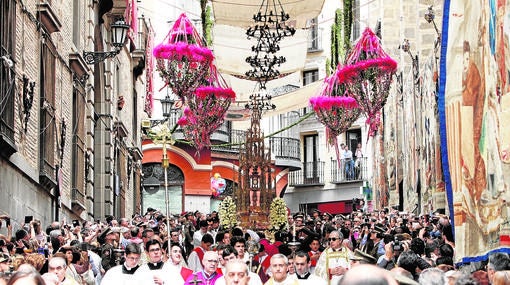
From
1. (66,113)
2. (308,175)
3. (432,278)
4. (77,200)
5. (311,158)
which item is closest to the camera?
(432,278)

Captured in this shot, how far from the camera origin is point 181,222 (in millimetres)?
29281

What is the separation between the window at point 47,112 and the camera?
83.4ft

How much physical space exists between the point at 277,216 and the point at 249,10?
5.28 metres

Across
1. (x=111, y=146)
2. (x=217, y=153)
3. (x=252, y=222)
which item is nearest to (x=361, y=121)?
(x=217, y=153)

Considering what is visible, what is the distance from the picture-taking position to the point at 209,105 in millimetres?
31766

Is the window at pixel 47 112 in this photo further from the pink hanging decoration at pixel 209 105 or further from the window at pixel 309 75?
the window at pixel 309 75

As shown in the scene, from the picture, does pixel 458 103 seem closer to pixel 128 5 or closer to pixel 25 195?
pixel 25 195

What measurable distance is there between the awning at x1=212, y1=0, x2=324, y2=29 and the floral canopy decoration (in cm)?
181

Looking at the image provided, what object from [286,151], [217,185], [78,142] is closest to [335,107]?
[78,142]

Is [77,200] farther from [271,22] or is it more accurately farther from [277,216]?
[271,22]

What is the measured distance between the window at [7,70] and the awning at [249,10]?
10567 mm

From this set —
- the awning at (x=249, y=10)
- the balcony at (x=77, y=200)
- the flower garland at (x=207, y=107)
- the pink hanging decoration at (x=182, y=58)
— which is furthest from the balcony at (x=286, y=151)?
the pink hanging decoration at (x=182, y=58)

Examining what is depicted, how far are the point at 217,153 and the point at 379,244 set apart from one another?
33835 millimetres

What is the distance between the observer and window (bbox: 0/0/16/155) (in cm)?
2094
